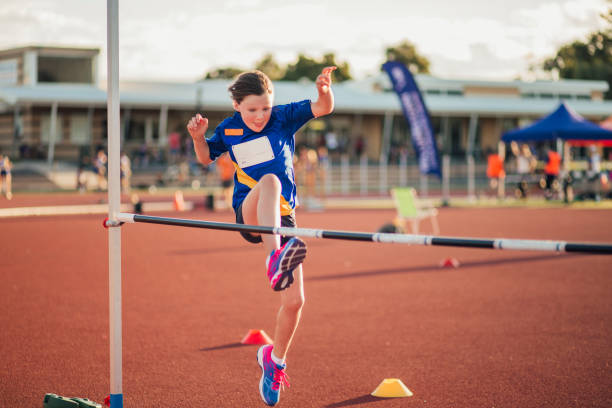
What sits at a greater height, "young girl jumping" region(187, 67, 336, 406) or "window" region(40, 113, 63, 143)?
"window" region(40, 113, 63, 143)

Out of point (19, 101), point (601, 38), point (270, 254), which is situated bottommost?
point (270, 254)

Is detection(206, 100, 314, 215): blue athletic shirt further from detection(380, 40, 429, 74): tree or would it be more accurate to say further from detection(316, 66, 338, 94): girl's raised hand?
detection(380, 40, 429, 74): tree

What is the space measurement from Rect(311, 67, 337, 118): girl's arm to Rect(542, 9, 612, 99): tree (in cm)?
7597

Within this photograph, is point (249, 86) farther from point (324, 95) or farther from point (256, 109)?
point (324, 95)

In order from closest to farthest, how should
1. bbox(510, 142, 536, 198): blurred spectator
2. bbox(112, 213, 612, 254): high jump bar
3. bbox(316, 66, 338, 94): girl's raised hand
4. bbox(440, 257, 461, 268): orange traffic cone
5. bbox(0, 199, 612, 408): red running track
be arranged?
bbox(112, 213, 612, 254): high jump bar < bbox(316, 66, 338, 94): girl's raised hand < bbox(0, 199, 612, 408): red running track < bbox(440, 257, 461, 268): orange traffic cone < bbox(510, 142, 536, 198): blurred spectator

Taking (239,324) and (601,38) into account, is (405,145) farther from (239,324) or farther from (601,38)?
(601,38)

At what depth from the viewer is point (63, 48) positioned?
41406mm

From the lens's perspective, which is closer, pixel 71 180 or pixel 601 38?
pixel 71 180

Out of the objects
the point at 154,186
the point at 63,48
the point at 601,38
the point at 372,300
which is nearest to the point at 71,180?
the point at 154,186

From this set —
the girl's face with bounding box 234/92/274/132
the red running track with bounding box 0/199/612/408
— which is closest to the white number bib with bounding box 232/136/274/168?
the girl's face with bounding box 234/92/274/132

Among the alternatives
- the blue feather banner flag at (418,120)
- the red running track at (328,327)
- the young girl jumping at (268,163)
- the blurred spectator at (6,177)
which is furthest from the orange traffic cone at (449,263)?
the blurred spectator at (6,177)

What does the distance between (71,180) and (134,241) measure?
2137 centimetres

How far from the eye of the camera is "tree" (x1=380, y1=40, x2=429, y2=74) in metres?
75.7

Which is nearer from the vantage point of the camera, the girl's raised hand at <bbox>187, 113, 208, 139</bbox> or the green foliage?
the girl's raised hand at <bbox>187, 113, 208, 139</bbox>
